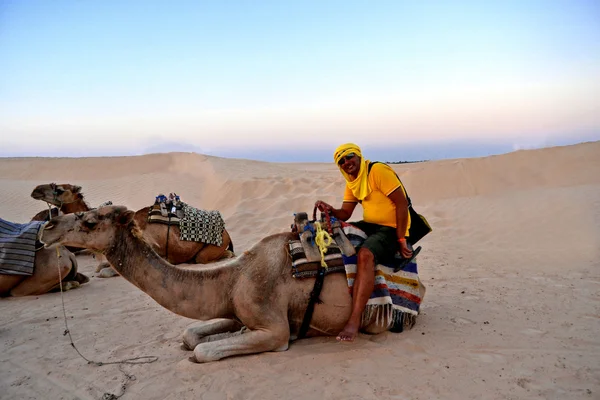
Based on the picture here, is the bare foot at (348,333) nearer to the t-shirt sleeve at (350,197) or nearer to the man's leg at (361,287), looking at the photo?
the man's leg at (361,287)

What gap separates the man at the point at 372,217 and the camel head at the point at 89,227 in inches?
77.1

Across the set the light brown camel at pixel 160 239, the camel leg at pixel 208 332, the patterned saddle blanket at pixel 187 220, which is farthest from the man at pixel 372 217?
the light brown camel at pixel 160 239

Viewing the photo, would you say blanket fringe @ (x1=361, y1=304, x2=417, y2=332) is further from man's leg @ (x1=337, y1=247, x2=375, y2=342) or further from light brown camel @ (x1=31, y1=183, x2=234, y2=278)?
light brown camel @ (x1=31, y1=183, x2=234, y2=278)

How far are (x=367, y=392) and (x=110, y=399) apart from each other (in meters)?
1.98

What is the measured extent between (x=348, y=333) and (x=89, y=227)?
243 cm

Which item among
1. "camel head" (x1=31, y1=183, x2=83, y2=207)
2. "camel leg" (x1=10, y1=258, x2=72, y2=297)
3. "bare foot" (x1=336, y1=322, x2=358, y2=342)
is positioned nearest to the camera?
"bare foot" (x1=336, y1=322, x2=358, y2=342)

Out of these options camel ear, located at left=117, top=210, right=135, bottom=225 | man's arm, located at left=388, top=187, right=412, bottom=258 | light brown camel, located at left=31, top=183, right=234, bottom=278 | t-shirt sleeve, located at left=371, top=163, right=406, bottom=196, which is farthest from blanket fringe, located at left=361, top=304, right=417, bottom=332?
light brown camel, located at left=31, top=183, right=234, bottom=278

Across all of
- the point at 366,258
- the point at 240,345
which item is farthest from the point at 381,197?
the point at 240,345

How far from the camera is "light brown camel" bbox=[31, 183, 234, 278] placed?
749cm

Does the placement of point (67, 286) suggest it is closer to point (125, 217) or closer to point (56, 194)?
point (56, 194)

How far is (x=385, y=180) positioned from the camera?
443 centimetres

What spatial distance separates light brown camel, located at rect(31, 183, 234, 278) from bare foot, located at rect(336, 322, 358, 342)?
3869 mm

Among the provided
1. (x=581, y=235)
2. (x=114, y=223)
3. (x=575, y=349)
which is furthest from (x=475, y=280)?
(x=114, y=223)

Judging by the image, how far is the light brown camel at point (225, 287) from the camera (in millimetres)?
3879
